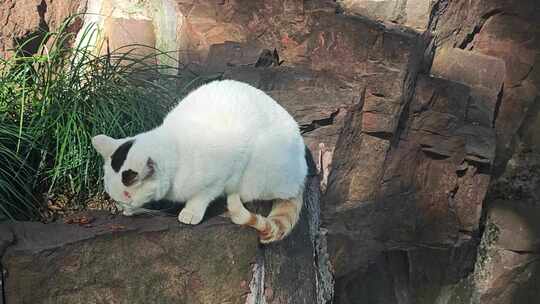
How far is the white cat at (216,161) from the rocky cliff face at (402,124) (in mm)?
924

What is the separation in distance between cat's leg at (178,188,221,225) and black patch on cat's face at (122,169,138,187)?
28 centimetres

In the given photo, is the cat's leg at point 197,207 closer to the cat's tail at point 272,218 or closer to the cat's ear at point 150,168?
the cat's tail at point 272,218

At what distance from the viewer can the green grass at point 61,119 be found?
2807mm

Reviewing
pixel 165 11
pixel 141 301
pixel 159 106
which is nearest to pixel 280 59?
pixel 165 11

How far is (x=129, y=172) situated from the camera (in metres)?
2.31

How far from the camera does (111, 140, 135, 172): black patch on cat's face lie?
2.38m

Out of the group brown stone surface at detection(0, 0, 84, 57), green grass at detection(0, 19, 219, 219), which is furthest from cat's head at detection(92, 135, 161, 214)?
brown stone surface at detection(0, 0, 84, 57)

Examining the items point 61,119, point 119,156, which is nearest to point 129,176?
point 119,156

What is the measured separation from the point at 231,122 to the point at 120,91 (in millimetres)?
878

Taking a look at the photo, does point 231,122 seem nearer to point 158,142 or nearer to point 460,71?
point 158,142

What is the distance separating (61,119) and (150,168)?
2.77ft

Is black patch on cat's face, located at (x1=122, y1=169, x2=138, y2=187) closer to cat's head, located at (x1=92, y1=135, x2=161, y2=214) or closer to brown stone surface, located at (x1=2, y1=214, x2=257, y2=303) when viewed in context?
cat's head, located at (x1=92, y1=135, x2=161, y2=214)

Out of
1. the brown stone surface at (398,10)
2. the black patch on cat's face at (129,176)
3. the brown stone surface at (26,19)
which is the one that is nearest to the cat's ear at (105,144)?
the black patch on cat's face at (129,176)

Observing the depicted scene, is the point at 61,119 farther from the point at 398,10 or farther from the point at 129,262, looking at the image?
the point at 398,10
